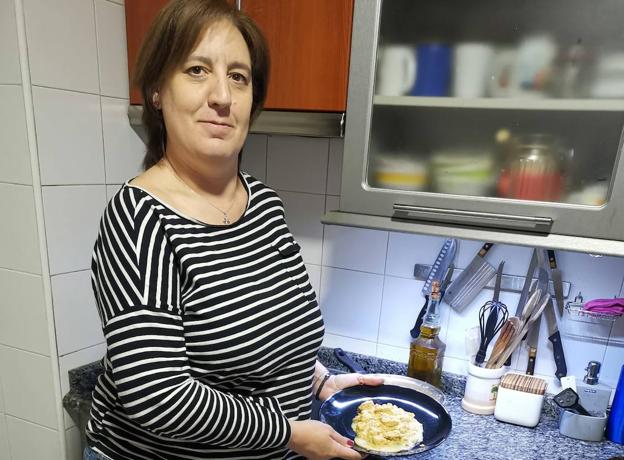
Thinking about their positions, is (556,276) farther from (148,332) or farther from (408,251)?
(148,332)

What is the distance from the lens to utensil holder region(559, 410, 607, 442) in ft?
3.28

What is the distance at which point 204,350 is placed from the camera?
2.18 ft

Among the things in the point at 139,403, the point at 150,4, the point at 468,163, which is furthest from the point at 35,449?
the point at 468,163

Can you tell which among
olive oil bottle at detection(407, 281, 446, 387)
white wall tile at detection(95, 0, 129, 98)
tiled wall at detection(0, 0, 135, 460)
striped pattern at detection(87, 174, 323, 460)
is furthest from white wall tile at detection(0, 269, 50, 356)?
olive oil bottle at detection(407, 281, 446, 387)

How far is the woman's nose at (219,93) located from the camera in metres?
0.70

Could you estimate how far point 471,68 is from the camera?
880 millimetres

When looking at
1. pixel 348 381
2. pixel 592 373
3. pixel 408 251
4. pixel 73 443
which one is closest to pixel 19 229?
pixel 73 443

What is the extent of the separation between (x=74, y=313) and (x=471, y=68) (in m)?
1.14

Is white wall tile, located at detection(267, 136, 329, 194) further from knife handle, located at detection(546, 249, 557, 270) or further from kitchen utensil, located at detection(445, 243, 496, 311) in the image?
knife handle, located at detection(546, 249, 557, 270)

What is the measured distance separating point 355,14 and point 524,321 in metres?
0.83

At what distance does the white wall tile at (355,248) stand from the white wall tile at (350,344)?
231mm

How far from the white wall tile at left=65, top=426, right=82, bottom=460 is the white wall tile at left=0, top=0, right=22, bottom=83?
0.90m

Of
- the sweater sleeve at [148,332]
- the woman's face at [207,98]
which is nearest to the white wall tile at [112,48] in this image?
the woman's face at [207,98]

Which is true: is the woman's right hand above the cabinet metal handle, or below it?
below
